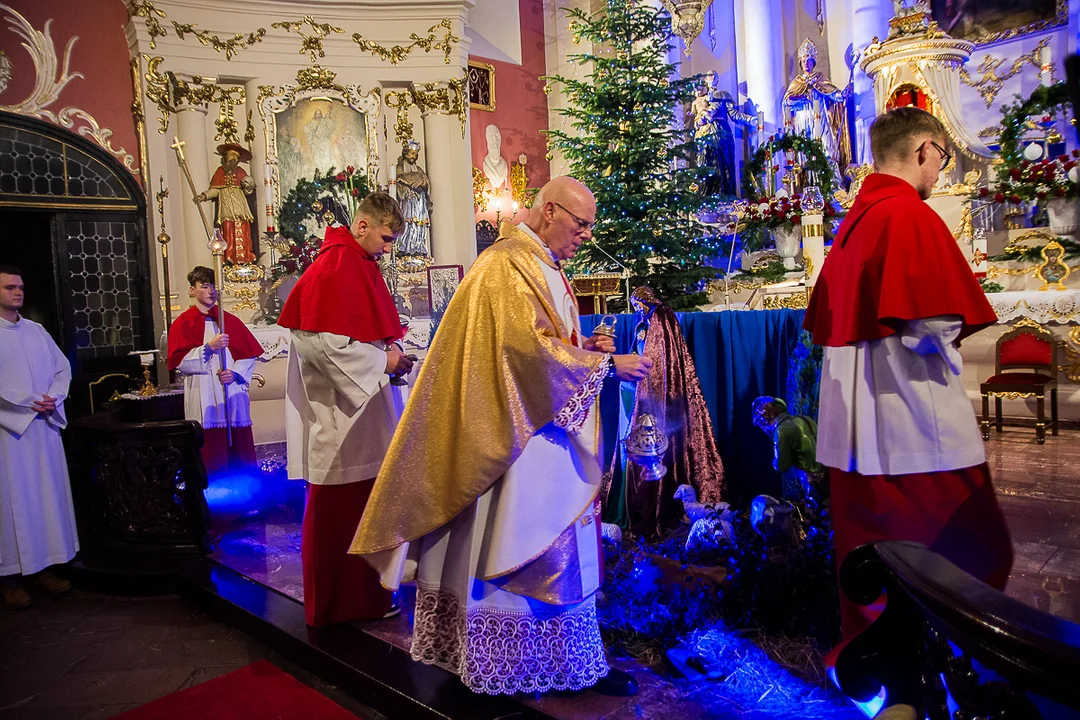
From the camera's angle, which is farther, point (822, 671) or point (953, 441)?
point (822, 671)

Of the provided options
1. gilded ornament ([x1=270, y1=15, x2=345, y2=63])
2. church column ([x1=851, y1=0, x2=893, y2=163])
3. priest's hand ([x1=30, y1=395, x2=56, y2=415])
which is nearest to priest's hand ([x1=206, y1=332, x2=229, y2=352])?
priest's hand ([x1=30, y1=395, x2=56, y2=415])

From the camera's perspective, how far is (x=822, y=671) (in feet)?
9.48

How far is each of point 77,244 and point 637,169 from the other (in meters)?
7.33

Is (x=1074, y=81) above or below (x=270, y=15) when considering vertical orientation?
below

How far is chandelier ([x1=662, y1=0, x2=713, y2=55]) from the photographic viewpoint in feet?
37.4

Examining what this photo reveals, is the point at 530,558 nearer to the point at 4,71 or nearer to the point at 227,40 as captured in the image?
the point at 4,71

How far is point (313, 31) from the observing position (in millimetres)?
11172

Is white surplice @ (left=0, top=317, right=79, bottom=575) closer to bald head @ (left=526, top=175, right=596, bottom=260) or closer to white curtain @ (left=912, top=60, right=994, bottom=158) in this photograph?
bald head @ (left=526, top=175, right=596, bottom=260)

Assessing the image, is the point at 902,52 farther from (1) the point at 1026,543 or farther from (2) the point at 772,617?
(2) the point at 772,617

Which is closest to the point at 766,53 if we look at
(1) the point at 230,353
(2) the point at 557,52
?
(2) the point at 557,52

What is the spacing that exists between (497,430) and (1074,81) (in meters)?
2.00

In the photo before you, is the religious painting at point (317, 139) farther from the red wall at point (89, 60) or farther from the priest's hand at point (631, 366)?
the priest's hand at point (631, 366)

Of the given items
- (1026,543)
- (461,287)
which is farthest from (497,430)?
(1026,543)

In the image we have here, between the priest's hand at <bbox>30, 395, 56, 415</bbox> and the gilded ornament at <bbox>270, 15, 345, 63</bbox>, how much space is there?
7994 mm
